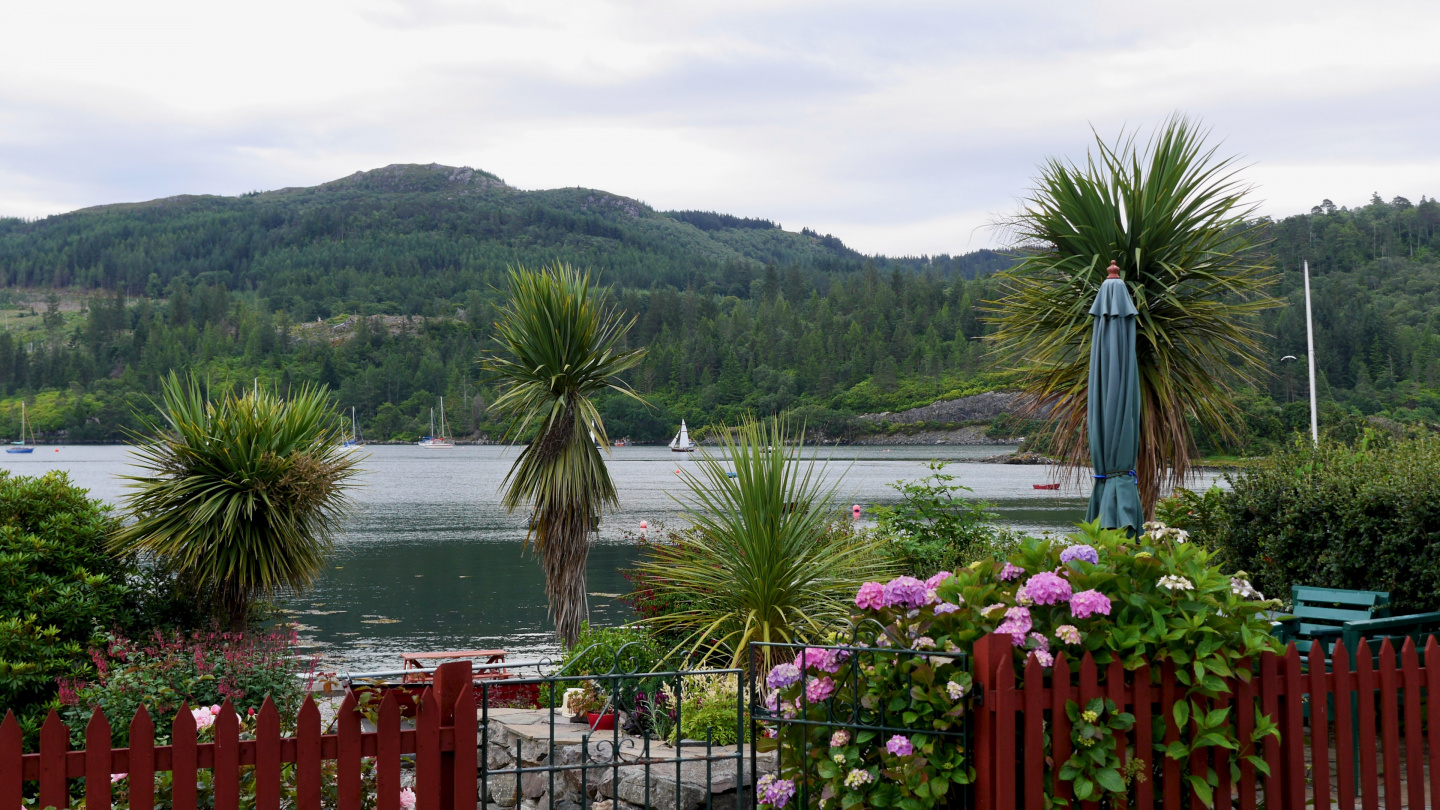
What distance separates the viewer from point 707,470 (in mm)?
6188

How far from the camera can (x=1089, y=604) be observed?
9.01ft

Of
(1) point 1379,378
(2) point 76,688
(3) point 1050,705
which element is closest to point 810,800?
(3) point 1050,705

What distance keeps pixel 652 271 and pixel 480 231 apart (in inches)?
1642

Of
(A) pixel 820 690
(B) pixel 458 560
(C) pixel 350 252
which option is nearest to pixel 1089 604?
(A) pixel 820 690

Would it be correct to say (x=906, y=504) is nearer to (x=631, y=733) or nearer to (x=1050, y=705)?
(x=631, y=733)

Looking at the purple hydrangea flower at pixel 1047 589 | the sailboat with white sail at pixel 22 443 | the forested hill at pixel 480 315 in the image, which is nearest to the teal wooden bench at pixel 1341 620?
the purple hydrangea flower at pixel 1047 589

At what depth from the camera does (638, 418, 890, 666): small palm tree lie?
18.8 ft

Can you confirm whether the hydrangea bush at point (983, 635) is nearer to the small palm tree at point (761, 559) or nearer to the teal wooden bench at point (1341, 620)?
the small palm tree at point (761, 559)

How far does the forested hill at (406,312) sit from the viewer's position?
4286 inches

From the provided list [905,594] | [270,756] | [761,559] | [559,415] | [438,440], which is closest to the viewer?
[270,756]

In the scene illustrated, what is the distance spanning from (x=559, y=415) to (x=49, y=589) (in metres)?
4.25

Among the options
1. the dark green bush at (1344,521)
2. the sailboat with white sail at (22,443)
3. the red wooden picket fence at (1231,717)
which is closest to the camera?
the red wooden picket fence at (1231,717)

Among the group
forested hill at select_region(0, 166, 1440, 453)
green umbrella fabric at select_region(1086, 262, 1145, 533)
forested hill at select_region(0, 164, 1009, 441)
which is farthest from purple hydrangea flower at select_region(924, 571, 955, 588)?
forested hill at select_region(0, 164, 1009, 441)

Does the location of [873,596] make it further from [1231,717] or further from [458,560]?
[458,560]
